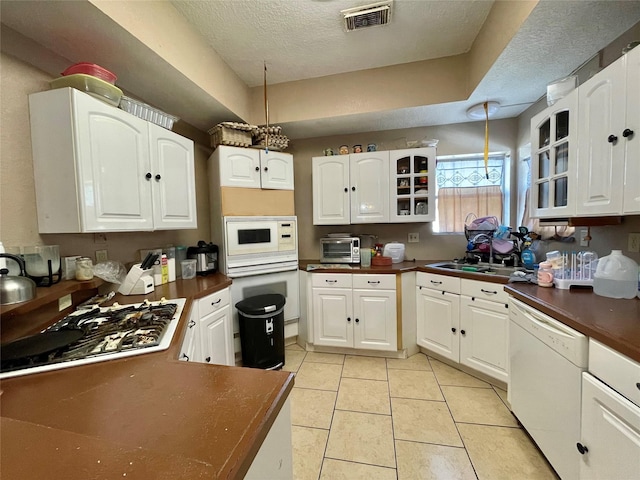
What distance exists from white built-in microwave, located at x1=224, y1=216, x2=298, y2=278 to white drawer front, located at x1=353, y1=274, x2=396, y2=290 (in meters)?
0.64

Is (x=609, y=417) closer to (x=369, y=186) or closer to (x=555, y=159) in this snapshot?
(x=555, y=159)

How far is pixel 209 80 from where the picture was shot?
198 centimetres

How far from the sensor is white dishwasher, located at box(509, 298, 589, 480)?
112 centimetres

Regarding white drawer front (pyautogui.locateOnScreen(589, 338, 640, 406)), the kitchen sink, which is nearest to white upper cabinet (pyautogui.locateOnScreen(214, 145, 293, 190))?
the kitchen sink

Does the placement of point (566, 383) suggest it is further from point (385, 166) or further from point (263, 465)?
point (385, 166)

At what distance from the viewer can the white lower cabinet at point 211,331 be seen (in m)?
1.55

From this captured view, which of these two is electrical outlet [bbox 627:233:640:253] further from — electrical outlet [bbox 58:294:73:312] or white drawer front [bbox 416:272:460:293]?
electrical outlet [bbox 58:294:73:312]

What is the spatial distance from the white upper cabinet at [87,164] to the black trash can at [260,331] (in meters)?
1.01

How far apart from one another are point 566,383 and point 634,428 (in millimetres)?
325

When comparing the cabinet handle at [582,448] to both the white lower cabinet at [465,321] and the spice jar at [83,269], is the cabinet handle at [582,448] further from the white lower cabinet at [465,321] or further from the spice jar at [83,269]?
the spice jar at [83,269]

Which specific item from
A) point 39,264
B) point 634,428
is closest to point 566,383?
point 634,428

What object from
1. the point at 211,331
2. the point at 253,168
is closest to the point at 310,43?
the point at 253,168

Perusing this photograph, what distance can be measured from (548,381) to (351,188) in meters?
2.06

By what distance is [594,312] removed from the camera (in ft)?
3.86
